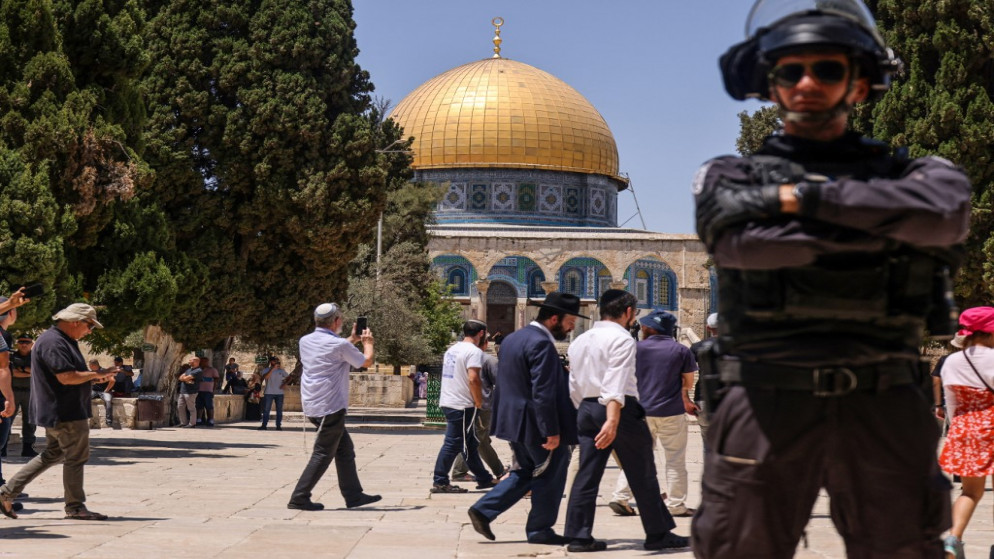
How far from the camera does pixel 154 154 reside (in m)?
18.4

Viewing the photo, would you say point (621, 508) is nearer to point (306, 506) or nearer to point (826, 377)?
point (306, 506)

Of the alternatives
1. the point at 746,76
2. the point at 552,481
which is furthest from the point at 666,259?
the point at 746,76

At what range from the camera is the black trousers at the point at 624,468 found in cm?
650

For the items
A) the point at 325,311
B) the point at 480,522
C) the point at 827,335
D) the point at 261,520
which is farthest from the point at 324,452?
the point at 827,335

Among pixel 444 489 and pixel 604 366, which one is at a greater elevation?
pixel 604 366

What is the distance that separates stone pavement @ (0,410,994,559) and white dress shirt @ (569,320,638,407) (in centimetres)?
87

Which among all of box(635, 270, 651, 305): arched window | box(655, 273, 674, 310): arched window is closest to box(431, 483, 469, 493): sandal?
box(635, 270, 651, 305): arched window

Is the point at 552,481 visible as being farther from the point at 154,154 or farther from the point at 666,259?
the point at 666,259

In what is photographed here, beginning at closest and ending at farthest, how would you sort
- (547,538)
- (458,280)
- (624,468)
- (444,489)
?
(624,468) < (547,538) < (444,489) < (458,280)

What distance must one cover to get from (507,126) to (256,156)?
126 feet

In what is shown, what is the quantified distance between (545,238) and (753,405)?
5155 centimetres

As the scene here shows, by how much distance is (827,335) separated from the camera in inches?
108

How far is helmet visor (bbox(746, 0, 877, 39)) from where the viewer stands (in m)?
2.97

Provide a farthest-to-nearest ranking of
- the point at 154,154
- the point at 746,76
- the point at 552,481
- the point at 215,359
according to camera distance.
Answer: the point at 215,359
the point at 154,154
the point at 552,481
the point at 746,76
